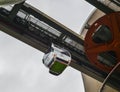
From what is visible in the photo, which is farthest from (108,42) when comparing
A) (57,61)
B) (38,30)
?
(57,61)

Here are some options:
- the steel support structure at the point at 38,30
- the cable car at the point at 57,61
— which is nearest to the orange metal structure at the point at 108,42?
the steel support structure at the point at 38,30

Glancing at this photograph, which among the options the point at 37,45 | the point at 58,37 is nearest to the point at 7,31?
the point at 37,45

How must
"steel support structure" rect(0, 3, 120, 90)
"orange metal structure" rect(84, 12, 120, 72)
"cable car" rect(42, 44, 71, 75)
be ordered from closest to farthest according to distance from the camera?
"cable car" rect(42, 44, 71, 75) < "steel support structure" rect(0, 3, 120, 90) < "orange metal structure" rect(84, 12, 120, 72)

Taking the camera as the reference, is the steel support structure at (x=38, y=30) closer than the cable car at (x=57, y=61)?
No

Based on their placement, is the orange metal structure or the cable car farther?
the orange metal structure

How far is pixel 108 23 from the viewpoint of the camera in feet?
33.4

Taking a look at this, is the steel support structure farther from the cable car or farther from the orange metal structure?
the cable car

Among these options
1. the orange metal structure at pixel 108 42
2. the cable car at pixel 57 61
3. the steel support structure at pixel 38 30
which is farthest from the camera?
the orange metal structure at pixel 108 42

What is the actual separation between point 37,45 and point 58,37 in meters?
0.80

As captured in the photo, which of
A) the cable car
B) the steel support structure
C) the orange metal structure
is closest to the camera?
the cable car

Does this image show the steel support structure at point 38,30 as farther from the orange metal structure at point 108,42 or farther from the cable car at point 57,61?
the cable car at point 57,61

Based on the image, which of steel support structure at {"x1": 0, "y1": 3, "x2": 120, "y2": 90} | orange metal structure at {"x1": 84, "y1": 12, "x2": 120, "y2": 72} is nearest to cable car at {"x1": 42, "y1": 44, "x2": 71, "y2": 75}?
steel support structure at {"x1": 0, "y1": 3, "x2": 120, "y2": 90}

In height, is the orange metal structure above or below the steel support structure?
above

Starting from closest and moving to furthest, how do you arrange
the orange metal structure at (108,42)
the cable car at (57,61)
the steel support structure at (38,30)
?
the cable car at (57,61)
the steel support structure at (38,30)
the orange metal structure at (108,42)
